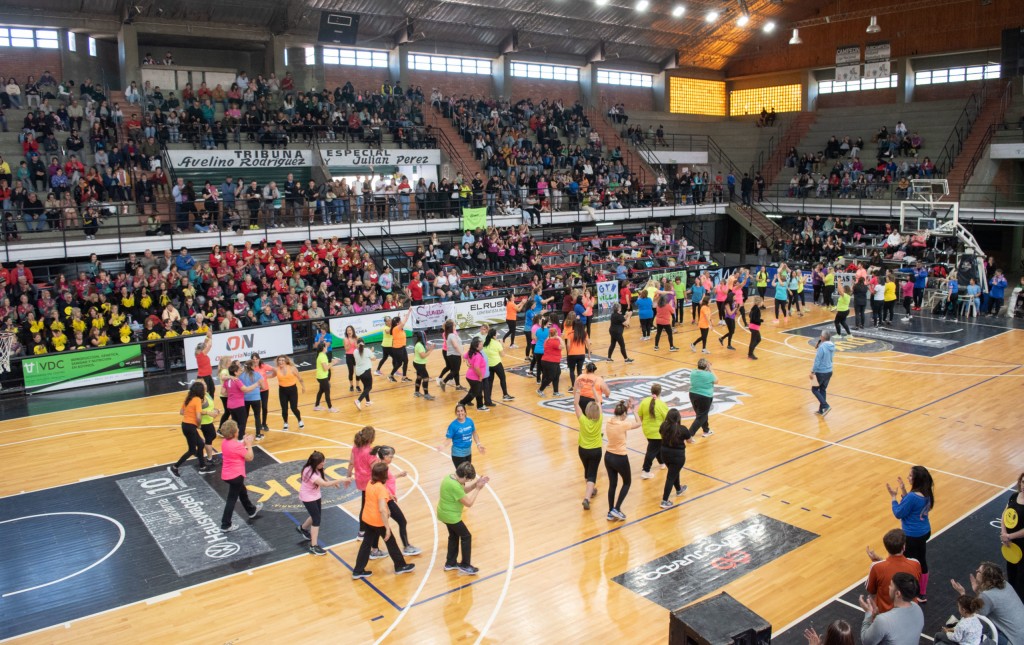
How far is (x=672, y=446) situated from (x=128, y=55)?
88.0 feet

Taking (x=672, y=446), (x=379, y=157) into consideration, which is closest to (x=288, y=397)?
(x=672, y=446)

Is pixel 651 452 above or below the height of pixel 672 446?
below

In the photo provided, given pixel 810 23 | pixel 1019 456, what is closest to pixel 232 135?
pixel 1019 456

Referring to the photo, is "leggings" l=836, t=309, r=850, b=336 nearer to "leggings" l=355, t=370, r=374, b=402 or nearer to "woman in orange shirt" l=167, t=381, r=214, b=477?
"leggings" l=355, t=370, r=374, b=402

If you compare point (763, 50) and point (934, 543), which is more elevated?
point (763, 50)

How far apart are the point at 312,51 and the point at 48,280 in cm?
1642

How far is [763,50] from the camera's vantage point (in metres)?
45.9

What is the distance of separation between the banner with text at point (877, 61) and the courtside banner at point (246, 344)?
30.4m

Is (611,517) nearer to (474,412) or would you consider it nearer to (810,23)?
(474,412)

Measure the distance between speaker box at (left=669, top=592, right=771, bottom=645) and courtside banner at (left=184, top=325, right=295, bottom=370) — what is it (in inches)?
651

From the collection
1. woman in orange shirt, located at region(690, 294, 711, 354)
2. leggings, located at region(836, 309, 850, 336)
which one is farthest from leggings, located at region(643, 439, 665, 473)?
leggings, located at region(836, 309, 850, 336)

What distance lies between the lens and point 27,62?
28625 mm

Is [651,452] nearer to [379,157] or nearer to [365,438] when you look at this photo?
[365,438]

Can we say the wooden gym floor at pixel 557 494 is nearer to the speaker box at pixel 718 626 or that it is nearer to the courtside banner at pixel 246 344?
the courtside banner at pixel 246 344
